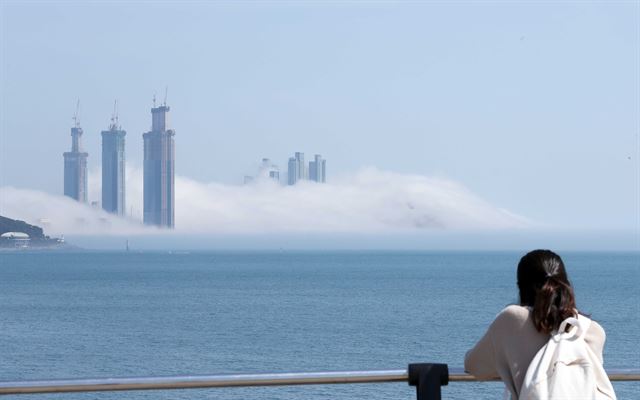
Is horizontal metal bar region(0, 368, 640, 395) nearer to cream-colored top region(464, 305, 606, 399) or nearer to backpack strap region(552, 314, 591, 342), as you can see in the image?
cream-colored top region(464, 305, 606, 399)

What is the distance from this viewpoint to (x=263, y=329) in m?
65.3

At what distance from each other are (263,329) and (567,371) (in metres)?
62.5

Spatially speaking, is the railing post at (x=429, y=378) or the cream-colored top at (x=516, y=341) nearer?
the cream-colored top at (x=516, y=341)

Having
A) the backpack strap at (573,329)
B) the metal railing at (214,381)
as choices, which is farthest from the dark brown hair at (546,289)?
the metal railing at (214,381)

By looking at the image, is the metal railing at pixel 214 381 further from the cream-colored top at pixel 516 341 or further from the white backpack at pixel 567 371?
the white backpack at pixel 567 371

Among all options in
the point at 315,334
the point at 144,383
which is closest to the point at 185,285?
the point at 315,334

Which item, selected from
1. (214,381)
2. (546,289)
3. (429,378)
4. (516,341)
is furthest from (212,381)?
(546,289)

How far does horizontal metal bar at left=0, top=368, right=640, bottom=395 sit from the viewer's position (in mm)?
3557

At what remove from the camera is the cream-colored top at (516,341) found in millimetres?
3408

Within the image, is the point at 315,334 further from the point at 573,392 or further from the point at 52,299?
the point at 573,392

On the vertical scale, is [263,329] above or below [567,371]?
below

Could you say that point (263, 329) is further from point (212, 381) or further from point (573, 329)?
point (573, 329)

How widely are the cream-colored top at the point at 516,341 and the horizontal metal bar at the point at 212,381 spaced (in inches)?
8.0

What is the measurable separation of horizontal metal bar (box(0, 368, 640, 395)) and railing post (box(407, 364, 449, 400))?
0.08 feet
